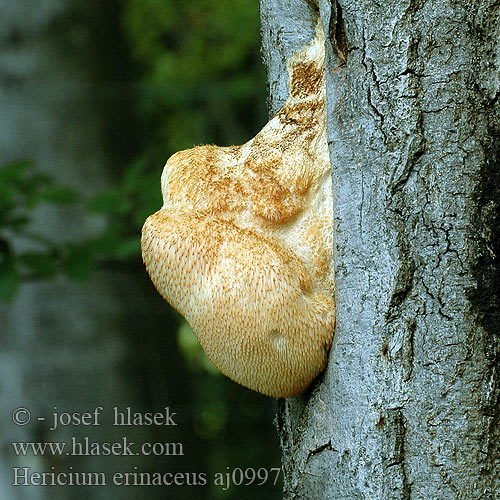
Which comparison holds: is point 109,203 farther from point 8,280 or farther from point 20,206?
point 8,280

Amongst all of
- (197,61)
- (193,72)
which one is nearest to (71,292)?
(193,72)

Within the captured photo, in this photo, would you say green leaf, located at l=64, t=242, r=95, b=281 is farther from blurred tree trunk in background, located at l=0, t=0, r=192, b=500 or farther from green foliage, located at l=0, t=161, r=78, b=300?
blurred tree trunk in background, located at l=0, t=0, r=192, b=500


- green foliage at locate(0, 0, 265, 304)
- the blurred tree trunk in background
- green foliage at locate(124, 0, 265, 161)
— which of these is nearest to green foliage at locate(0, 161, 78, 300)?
the blurred tree trunk in background

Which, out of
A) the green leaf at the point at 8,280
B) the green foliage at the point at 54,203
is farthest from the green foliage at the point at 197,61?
the green leaf at the point at 8,280

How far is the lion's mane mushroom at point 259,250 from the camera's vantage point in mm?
1021

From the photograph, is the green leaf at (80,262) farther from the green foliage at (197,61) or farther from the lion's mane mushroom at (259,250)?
the green foliage at (197,61)

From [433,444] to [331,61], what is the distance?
23.1 inches

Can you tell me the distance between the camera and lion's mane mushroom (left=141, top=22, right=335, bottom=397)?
1021 millimetres

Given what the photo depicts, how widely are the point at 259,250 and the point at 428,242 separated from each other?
0.84 ft

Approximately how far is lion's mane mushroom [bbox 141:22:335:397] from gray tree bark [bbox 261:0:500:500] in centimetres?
11

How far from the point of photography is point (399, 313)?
3.18 ft

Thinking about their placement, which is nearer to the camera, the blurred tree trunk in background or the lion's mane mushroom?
the lion's mane mushroom

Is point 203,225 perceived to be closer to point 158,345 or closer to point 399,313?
point 399,313

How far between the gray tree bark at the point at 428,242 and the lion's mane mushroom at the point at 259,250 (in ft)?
0.37
